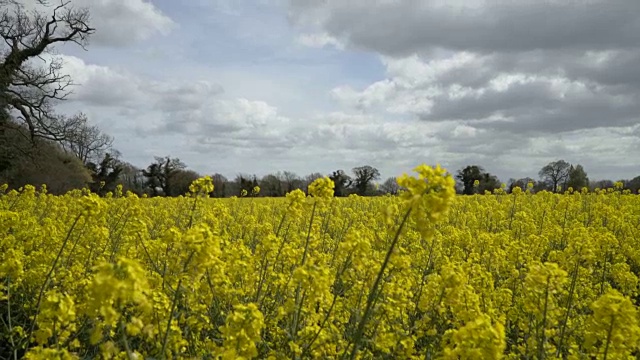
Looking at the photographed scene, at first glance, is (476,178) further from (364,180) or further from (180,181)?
(180,181)

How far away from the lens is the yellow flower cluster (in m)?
3.04

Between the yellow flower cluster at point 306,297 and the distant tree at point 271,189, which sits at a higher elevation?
the distant tree at point 271,189

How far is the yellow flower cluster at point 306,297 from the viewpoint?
304cm

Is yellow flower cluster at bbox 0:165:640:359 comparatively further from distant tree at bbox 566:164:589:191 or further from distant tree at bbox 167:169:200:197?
distant tree at bbox 167:169:200:197

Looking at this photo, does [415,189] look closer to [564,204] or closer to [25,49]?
[564,204]

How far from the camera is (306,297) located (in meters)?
4.69

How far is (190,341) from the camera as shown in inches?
180

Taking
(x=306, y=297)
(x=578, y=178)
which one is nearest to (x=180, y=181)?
(x=578, y=178)

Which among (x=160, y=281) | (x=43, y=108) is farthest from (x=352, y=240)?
(x=43, y=108)

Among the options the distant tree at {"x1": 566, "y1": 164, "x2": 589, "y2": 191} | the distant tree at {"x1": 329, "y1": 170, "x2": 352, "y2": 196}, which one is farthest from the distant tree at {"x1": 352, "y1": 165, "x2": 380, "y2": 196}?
the distant tree at {"x1": 566, "y1": 164, "x2": 589, "y2": 191}

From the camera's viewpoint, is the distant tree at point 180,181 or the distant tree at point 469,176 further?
the distant tree at point 180,181

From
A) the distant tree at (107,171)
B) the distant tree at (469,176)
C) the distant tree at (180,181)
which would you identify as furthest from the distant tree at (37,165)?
the distant tree at (469,176)

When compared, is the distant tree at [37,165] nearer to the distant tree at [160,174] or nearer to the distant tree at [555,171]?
the distant tree at [160,174]

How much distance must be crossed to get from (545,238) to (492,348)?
716 centimetres
